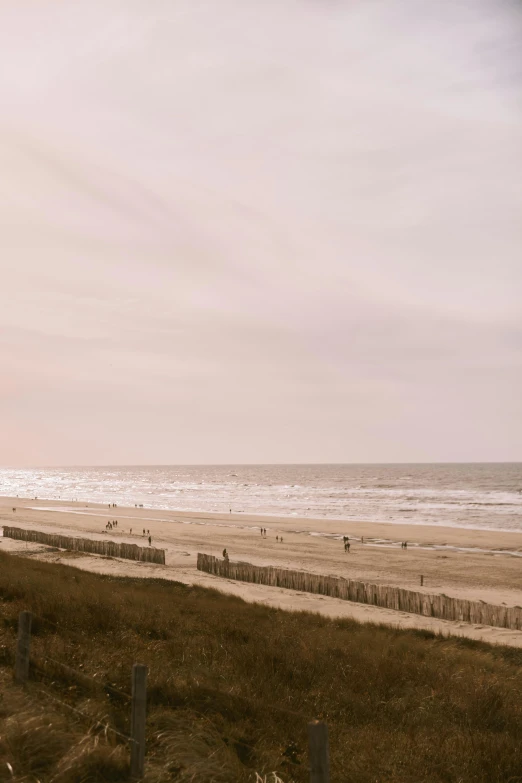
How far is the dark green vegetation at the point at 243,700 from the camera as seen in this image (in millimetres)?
6914

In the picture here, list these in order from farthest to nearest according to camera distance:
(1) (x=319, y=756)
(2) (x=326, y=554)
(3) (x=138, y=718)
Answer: (2) (x=326, y=554), (3) (x=138, y=718), (1) (x=319, y=756)

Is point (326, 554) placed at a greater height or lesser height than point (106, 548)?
lesser

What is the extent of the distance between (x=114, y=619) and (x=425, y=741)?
7.36m

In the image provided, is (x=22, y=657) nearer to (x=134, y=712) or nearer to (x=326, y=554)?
(x=134, y=712)

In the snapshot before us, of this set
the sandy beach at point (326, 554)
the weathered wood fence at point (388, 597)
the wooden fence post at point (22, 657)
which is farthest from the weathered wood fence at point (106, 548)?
the wooden fence post at point (22, 657)

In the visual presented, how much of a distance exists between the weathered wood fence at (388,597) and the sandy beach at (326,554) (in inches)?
24.7

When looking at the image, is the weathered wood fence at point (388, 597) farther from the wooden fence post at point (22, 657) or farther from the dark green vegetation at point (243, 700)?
the wooden fence post at point (22, 657)

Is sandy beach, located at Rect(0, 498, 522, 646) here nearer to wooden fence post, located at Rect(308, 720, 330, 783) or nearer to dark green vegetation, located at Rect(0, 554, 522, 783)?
dark green vegetation, located at Rect(0, 554, 522, 783)

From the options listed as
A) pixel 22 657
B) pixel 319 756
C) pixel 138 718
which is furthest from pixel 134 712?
pixel 22 657

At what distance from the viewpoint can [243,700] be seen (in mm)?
9102

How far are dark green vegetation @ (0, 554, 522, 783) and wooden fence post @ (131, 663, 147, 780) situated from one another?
0.71 feet

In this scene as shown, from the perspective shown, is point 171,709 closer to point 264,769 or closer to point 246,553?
point 264,769

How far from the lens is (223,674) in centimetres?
1027

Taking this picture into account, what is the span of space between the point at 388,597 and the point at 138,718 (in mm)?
19138
